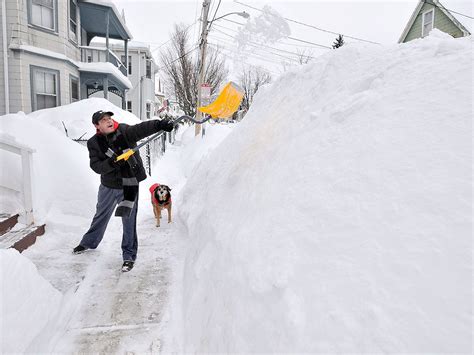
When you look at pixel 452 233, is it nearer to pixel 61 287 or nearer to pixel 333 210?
pixel 333 210

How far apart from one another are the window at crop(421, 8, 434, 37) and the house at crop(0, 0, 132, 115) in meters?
16.2

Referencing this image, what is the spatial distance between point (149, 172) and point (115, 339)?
695 centimetres

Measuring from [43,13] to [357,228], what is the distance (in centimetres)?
1164

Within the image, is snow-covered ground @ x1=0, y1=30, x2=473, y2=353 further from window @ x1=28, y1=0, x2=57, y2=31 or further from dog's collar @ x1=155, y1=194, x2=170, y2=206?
window @ x1=28, y1=0, x2=57, y2=31

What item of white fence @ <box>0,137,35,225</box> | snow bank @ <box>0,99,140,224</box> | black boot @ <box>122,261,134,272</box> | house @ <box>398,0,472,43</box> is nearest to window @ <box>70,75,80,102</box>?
snow bank @ <box>0,99,140,224</box>

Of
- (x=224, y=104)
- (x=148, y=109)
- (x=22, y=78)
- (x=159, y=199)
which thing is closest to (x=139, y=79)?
(x=148, y=109)

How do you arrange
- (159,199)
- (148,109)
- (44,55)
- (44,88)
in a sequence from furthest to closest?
(148,109), (44,88), (44,55), (159,199)

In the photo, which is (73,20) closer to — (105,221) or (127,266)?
(105,221)

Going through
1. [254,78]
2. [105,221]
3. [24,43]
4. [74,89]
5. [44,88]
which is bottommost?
[105,221]

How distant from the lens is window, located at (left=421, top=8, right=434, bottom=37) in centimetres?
1759

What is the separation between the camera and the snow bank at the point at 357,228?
50.5 inches

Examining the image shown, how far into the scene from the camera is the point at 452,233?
1.35 metres

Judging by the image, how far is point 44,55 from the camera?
9.71 meters

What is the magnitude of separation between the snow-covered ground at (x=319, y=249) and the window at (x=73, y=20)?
10181mm
